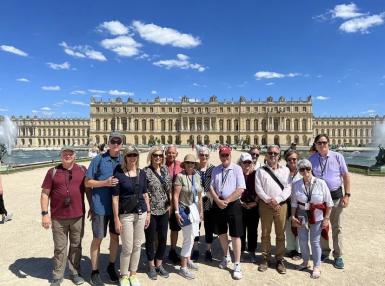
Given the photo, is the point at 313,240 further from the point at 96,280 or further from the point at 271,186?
the point at 96,280

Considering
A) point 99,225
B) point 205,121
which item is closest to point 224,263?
point 99,225

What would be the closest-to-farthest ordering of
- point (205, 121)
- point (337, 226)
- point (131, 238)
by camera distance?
1. point (131, 238)
2. point (337, 226)
3. point (205, 121)

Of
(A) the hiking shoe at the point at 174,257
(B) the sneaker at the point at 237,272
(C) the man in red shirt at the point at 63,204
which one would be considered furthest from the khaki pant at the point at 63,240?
(B) the sneaker at the point at 237,272

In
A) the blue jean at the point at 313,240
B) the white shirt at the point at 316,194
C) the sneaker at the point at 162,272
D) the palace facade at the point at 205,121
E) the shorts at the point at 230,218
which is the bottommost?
the sneaker at the point at 162,272

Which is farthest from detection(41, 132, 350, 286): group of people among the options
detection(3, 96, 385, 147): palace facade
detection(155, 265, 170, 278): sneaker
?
detection(3, 96, 385, 147): palace facade

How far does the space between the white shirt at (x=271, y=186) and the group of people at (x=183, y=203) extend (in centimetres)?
1

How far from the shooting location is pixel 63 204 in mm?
4320

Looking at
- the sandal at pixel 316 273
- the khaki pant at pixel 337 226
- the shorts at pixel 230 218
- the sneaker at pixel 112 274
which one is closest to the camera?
the sneaker at pixel 112 274

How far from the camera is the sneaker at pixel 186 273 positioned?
4.66 m

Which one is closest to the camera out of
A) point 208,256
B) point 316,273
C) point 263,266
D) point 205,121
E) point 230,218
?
point 316,273

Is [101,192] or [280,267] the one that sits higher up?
[101,192]

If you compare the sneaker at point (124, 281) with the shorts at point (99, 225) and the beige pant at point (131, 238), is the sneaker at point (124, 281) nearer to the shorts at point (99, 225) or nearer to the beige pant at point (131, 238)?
the beige pant at point (131, 238)

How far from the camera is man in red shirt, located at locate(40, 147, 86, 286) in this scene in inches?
169

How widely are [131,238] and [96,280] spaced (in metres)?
0.83
